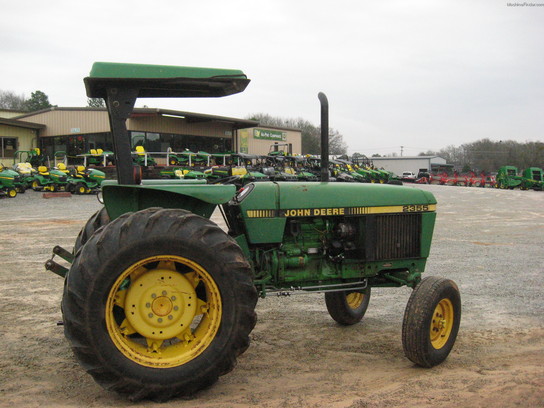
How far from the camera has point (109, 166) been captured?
24141mm

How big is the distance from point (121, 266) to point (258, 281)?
123 cm

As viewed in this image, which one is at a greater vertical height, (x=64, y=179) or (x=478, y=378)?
(x=64, y=179)

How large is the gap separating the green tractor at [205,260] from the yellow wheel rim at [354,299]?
2.22ft

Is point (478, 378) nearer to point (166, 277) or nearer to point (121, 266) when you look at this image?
point (166, 277)

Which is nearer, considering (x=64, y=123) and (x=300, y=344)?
(x=300, y=344)

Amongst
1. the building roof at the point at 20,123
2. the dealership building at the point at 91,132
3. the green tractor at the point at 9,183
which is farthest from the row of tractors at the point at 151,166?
the building roof at the point at 20,123

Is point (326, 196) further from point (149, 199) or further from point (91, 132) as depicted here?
point (91, 132)

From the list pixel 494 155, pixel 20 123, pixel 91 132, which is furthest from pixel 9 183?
pixel 494 155

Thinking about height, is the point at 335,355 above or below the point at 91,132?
below

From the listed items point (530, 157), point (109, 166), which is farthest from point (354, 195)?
point (530, 157)

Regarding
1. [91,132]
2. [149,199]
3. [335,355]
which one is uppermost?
[91,132]

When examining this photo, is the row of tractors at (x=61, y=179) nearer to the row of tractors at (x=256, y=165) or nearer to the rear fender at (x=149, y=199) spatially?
the row of tractors at (x=256, y=165)

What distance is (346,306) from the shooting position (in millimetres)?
4961

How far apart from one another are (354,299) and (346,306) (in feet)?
0.88
